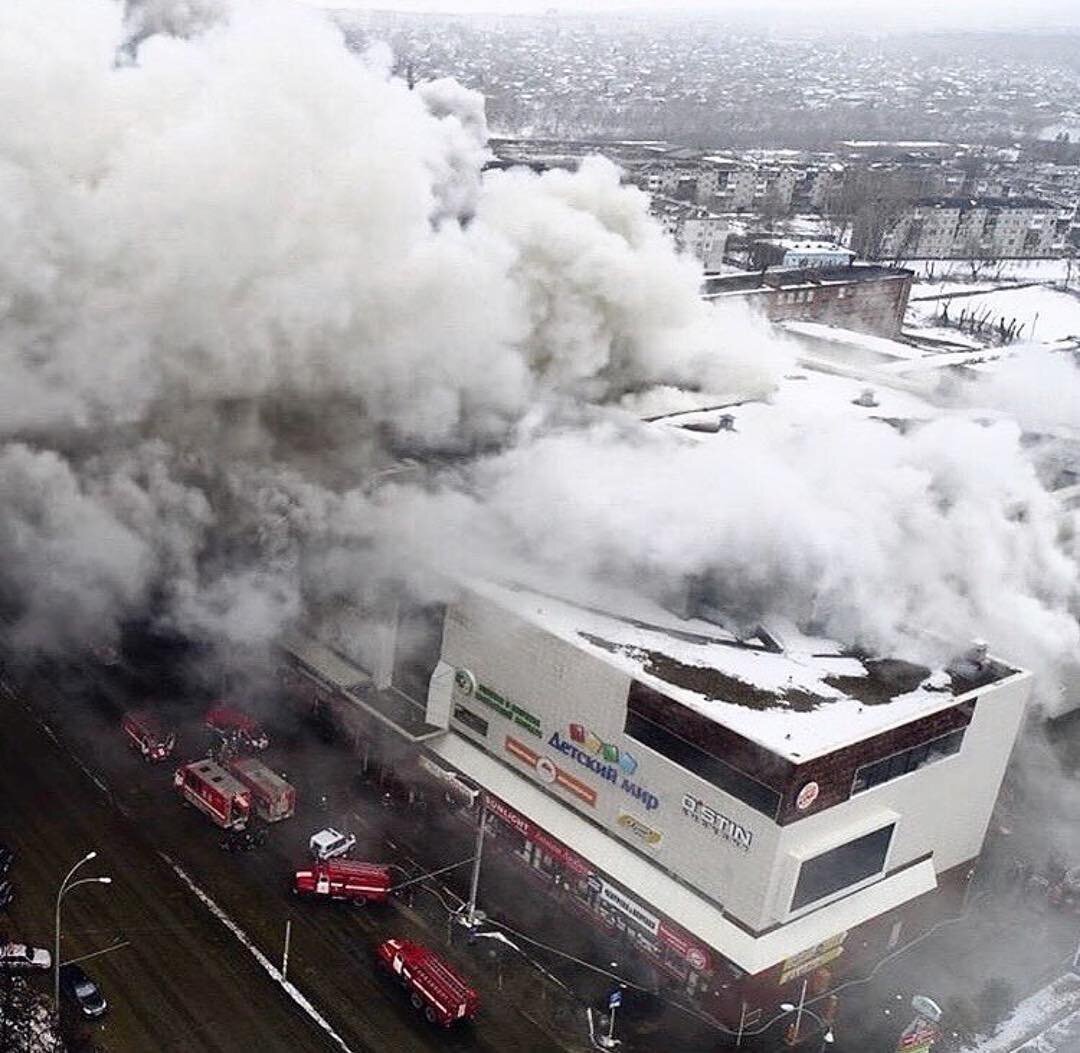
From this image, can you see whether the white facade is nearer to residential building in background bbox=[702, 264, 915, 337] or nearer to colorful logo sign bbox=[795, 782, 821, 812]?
colorful logo sign bbox=[795, 782, 821, 812]

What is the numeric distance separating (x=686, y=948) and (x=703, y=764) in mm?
2308

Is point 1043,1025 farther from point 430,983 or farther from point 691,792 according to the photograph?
point 430,983

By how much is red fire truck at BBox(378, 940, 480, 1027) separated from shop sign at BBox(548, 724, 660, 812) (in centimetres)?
327

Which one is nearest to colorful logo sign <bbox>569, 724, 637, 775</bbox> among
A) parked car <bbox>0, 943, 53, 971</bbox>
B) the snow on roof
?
the snow on roof

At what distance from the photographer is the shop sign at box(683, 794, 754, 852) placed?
50.9 feet

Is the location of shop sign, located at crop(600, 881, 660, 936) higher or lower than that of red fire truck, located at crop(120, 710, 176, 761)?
higher

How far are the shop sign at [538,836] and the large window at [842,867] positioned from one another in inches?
118

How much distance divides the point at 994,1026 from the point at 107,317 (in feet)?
50.3

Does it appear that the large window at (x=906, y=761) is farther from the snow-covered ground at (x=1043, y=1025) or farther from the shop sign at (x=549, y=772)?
the shop sign at (x=549, y=772)

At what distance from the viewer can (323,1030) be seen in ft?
48.8

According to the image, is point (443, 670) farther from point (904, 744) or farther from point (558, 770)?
point (904, 744)

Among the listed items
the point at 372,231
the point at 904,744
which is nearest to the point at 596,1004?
the point at 904,744

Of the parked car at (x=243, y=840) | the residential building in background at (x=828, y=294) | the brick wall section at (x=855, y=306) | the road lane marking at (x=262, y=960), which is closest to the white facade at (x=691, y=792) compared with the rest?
the parked car at (x=243, y=840)

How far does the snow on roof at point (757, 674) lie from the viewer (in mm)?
16297
